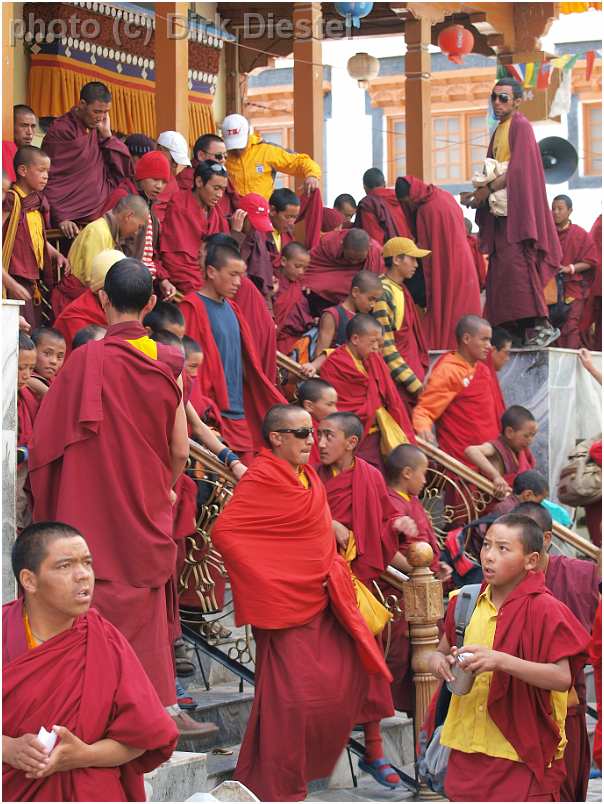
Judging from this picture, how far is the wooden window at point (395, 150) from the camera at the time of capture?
81.2ft

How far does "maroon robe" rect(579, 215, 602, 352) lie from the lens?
39.4ft

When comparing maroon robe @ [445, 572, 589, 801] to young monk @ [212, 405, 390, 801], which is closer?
maroon robe @ [445, 572, 589, 801]

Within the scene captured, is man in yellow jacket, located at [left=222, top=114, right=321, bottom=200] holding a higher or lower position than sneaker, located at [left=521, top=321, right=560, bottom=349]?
higher

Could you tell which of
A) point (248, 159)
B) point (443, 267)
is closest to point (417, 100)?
point (248, 159)

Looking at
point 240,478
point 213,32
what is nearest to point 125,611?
point 240,478

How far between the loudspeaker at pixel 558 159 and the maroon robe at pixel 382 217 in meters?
4.55

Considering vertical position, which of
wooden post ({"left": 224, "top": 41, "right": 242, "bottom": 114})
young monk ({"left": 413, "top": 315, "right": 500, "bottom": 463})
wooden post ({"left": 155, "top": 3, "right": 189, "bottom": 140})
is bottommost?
young monk ({"left": 413, "top": 315, "right": 500, "bottom": 463})

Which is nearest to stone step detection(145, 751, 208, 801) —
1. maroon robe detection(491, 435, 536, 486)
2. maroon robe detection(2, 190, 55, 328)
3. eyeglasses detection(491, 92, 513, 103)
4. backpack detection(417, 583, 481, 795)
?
backpack detection(417, 583, 481, 795)

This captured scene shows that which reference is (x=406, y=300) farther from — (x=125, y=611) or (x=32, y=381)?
(x=125, y=611)

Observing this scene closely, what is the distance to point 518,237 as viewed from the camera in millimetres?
10508

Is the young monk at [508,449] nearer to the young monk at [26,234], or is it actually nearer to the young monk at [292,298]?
the young monk at [292,298]

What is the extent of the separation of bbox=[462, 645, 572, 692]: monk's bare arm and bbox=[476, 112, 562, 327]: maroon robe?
583 centimetres

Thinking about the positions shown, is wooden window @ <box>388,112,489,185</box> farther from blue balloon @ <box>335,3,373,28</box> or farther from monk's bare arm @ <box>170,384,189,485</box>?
monk's bare arm @ <box>170,384,189,485</box>

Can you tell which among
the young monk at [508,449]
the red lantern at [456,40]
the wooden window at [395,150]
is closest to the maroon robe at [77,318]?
the young monk at [508,449]
